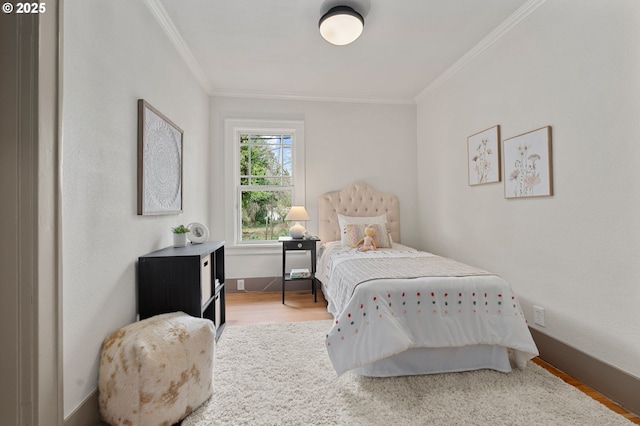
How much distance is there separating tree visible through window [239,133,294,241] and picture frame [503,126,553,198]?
2541 mm

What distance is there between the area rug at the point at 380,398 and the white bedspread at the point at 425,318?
185 millimetres

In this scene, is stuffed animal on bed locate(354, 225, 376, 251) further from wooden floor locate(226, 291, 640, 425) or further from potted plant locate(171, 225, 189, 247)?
potted plant locate(171, 225, 189, 247)

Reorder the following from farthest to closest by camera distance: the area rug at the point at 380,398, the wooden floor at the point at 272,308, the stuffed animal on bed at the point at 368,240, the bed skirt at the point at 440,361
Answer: the stuffed animal on bed at the point at 368,240, the wooden floor at the point at 272,308, the bed skirt at the point at 440,361, the area rug at the point at 380,398

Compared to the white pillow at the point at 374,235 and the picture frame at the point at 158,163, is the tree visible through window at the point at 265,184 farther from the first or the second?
the picture frame at the point at 158,163

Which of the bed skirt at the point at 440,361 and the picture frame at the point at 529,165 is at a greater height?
the picture frame at the point at 529,165

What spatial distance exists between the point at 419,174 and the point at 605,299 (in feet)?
8.68

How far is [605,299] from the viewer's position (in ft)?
5.66

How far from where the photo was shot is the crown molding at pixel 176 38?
214cm

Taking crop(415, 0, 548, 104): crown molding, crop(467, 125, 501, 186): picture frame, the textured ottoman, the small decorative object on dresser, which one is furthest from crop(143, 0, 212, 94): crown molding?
crop(467, 125, 501, 186): picture frame

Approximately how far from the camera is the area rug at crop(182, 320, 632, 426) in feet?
4.91

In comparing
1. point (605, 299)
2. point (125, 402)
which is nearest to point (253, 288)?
point (125, 402)
